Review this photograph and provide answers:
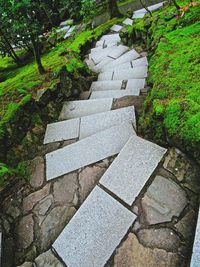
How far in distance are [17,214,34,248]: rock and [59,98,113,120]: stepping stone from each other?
2.06m

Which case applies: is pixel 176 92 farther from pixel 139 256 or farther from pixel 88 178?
pixel 139 256

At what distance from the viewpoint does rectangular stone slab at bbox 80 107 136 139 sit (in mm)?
3691

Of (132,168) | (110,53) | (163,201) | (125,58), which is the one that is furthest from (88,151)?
(110,53)

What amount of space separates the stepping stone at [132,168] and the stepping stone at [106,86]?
9.19 ft

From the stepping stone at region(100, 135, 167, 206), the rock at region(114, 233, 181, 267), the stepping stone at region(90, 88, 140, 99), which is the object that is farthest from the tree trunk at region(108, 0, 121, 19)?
the rock at region(114, 233, 181, 267)

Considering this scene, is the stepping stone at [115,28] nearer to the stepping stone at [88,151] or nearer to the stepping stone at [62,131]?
the stepping stone at [62,131]

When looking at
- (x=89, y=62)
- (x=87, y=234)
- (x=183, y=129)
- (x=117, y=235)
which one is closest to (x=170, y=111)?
(x=183, y=129)

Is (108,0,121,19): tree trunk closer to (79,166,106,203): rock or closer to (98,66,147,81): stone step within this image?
(98,66,147,81): stone step

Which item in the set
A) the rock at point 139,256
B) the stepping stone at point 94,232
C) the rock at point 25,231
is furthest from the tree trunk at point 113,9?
the rock at point 139,256

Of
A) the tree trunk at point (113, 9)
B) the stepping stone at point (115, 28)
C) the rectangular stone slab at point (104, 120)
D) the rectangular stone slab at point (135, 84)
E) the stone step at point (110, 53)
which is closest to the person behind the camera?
the rectangular stone slab at point (104, 120)

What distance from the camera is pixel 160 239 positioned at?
84.6 inches

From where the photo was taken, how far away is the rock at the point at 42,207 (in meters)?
2.82

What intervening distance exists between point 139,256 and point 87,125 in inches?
87.5

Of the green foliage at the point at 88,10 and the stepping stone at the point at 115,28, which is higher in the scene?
the green foliage at the point at 88,10
